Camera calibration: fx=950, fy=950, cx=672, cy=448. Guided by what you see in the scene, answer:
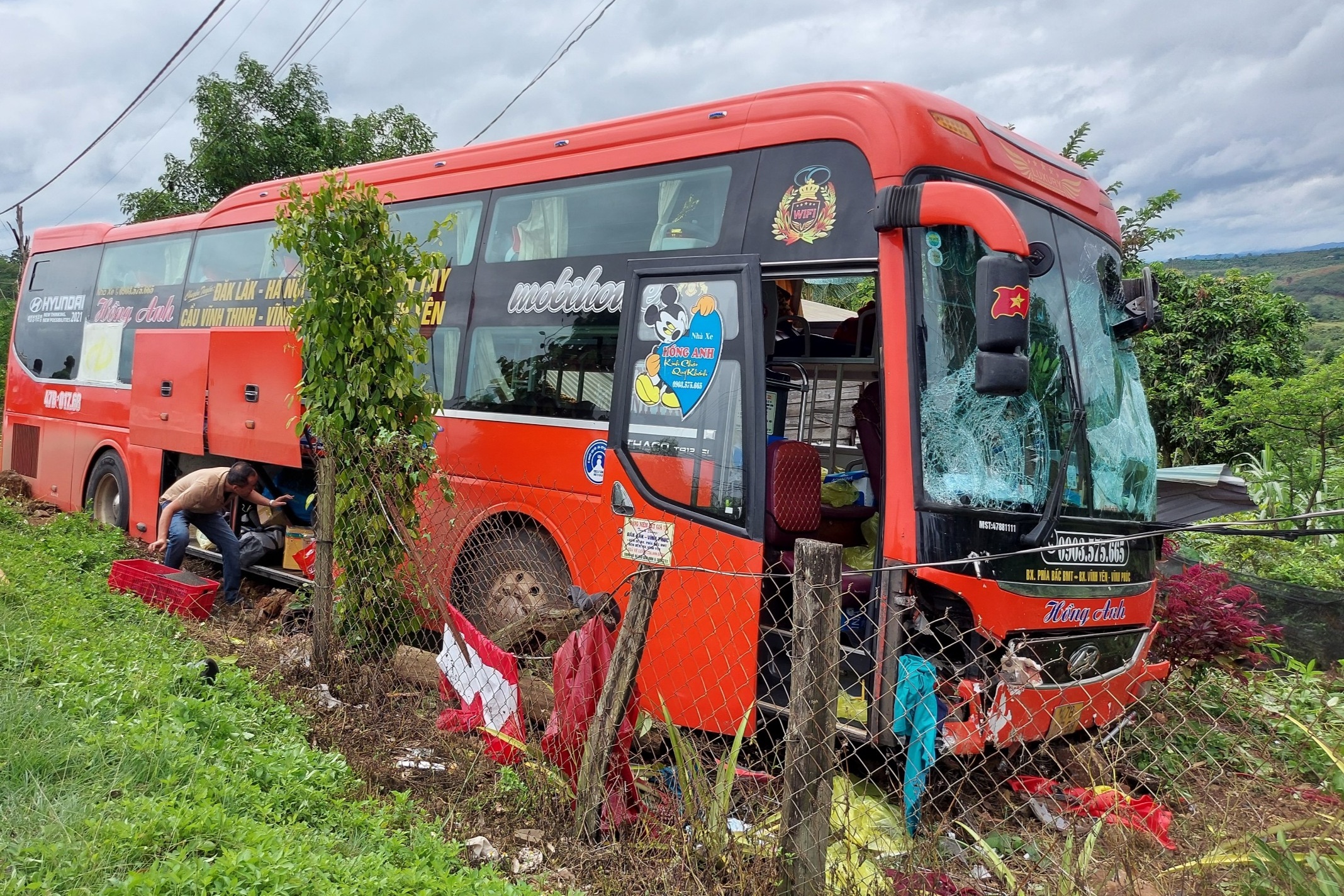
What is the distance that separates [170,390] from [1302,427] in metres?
11.3

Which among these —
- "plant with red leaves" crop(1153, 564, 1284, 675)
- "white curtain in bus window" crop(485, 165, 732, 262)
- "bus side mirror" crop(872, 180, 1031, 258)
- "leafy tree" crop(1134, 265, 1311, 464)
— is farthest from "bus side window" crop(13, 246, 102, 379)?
"leafy tree" crop(1134, 265, 1311, 464)

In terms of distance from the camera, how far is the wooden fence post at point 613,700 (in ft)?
11.6

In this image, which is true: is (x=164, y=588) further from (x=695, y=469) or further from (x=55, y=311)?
(x=55, y=311)

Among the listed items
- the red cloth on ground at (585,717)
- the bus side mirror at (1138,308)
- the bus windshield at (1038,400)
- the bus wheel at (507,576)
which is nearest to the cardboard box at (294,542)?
the bus wheel at (507,576)

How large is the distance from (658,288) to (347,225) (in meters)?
1.82

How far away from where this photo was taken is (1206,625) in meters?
5.87

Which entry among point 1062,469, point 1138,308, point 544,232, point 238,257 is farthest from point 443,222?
point 1138,308

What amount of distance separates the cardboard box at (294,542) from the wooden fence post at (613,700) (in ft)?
14.7

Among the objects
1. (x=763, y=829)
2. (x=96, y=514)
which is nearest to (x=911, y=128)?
(x=763, y=829)

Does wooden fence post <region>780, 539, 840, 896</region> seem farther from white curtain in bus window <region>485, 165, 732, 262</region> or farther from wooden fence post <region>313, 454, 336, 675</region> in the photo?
wooden fence post <region>313, 454, 336, 675</region>

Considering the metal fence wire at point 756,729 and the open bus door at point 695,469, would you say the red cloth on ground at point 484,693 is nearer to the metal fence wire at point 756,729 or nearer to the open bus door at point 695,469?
the metal fence wire at point 756,729

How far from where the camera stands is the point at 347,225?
5391 mm

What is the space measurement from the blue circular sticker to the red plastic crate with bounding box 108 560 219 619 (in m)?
3.25

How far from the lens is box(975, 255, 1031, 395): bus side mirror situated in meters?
3.82
